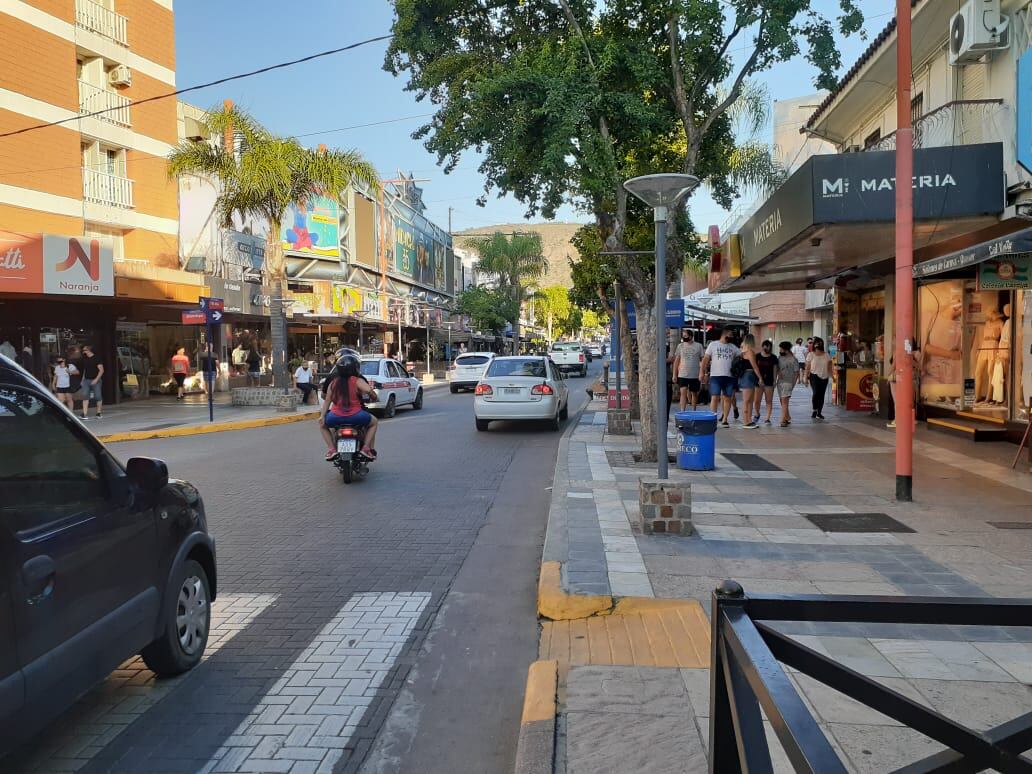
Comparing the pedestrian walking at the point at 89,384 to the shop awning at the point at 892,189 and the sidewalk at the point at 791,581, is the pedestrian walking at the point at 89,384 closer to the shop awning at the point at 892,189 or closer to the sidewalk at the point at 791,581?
the sidewalk at the point at 791,581

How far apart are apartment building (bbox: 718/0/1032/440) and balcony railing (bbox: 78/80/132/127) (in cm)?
1839

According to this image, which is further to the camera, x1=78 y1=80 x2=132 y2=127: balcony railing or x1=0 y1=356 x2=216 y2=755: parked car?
x1=78 y1=80 x2=132 y2=127: balcony railing

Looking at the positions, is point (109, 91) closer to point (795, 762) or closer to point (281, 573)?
point (281, 573)

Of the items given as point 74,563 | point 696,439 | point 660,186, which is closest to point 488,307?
point 696,439

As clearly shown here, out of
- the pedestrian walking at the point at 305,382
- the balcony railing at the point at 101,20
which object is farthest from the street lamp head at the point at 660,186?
the balcony railing at the point at 101,20

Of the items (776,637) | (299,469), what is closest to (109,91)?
(299,469)

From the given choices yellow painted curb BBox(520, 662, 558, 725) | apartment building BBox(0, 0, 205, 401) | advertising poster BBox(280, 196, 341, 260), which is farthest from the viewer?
advertising poster BBox(280, 196, 341, 260)

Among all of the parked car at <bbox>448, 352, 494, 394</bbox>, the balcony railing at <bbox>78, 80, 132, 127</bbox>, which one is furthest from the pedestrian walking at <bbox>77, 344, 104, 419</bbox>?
the parked car at <bbox>448, 352, 494, 394</bbox>

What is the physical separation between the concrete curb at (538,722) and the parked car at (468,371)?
2522cm

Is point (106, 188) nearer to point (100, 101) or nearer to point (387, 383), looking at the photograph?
point (100, 101)

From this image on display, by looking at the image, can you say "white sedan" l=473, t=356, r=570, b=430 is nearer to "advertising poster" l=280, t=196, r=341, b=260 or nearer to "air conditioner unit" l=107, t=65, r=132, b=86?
"air conditioner unit" l=107, t=65, r=132, b=86

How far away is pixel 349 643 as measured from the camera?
4.68 metres

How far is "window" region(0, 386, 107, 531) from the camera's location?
2.99 m

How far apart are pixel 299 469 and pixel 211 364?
10.2 m
